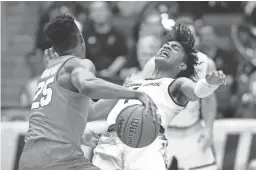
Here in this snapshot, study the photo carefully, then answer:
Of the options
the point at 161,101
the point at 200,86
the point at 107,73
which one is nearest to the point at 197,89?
the point at 200,86

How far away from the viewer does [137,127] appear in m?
4.30

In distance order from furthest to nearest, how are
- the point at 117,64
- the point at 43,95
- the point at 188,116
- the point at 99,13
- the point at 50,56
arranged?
1. the point at 99,13
2. the point at 117,64
3. the point at 188,116
4. the point at 50,56
5. the point at 43,95

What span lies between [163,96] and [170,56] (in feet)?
1.30

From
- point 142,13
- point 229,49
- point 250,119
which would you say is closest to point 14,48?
point 142,13

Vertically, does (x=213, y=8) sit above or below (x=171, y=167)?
above

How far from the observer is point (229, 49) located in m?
9.62

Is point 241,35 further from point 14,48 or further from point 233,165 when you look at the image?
point 14,48

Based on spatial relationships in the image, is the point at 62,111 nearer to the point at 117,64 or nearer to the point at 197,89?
the point at 197,89

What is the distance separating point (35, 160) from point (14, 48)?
7471mm

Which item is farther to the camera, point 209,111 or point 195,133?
point 195,133

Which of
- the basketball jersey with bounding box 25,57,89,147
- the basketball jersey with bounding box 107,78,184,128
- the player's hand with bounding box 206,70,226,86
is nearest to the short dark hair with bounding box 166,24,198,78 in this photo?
the basketball jersey with bounding box 107,78,184,128

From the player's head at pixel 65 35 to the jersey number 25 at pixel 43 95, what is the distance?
0.29m

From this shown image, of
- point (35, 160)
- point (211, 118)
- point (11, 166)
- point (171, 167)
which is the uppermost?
point (35, 160)

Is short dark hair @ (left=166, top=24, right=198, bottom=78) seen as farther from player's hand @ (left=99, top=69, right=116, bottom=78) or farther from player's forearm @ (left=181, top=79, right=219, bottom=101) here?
player's hand @ (left=99, top=69, right=116, bottom=78)
